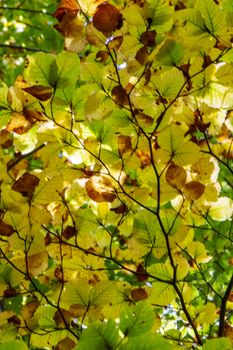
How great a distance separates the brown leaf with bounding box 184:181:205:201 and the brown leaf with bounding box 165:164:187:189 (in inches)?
0.7

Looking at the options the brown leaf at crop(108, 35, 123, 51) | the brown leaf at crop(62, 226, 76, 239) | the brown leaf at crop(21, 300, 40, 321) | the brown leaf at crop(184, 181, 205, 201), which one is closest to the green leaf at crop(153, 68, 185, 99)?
the brown leaf at crop(108, 35, 123, 51)

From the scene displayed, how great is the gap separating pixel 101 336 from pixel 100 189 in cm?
52

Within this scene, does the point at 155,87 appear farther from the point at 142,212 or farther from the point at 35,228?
the point at 35,228

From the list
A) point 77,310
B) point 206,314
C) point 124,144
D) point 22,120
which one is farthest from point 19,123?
point 206,314

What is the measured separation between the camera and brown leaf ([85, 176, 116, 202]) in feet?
3.84

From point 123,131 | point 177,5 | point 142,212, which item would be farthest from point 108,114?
point 177,5

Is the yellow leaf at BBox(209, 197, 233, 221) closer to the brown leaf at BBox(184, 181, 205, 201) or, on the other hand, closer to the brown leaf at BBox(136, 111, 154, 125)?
the brown leaf at BBox(184, 181, 205, 201)

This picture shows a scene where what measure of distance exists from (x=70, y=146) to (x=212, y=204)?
18.1 inches

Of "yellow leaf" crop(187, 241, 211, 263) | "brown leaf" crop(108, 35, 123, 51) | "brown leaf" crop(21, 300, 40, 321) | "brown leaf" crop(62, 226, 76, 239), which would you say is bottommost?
"yellow leaf" crop(187, 241, 211, 263)

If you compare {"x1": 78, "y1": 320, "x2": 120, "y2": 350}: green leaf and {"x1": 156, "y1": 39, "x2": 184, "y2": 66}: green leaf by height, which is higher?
{"x1": 156, "y1": 39, "x2": 184, "y2": 66}: green leaf

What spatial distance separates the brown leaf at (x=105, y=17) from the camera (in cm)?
102

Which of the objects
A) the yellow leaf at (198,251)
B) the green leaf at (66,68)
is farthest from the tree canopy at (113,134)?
the yellow leaf at (198,251)

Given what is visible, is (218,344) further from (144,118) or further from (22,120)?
(22,120)

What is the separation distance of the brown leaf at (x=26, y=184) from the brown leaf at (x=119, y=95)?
0.28m
